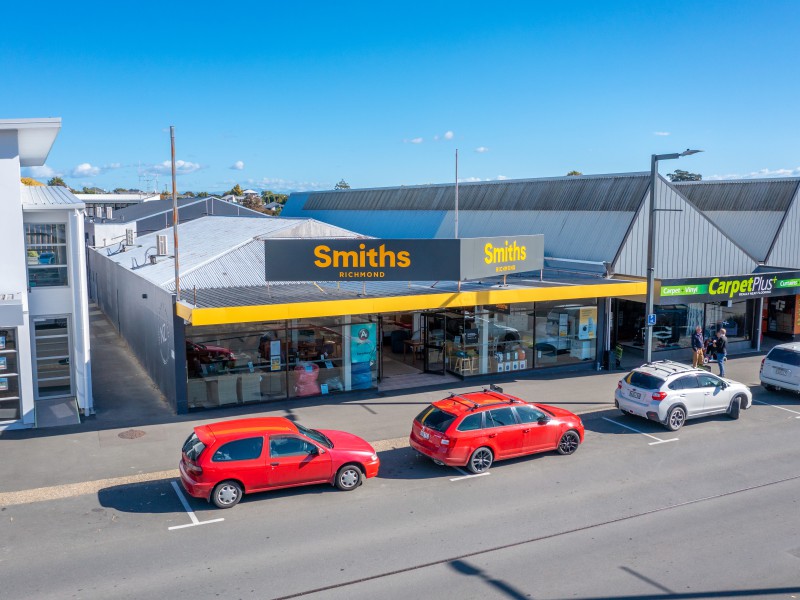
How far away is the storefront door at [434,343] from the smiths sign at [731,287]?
7.36 m

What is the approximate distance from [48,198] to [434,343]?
1203 cm

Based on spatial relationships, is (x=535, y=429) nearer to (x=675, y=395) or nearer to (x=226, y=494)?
(x=675, y=395)

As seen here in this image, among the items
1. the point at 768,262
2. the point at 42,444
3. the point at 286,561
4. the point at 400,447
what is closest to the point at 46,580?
the point at 286,561

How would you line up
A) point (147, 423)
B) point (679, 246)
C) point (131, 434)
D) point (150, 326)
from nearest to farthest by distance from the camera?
point (131, 434) → point (147, 423) → point (150, 326) → point (679, 246)

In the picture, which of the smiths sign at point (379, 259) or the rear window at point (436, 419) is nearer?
the rear window at point (436, 419)

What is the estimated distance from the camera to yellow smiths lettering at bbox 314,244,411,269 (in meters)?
18.9

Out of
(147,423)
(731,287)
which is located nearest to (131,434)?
(147,423)

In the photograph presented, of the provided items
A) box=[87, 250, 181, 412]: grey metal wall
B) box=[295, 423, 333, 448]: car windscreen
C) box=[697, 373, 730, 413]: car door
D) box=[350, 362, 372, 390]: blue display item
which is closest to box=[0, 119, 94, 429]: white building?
box=[87, 250, 181, 412]: grey metal wall

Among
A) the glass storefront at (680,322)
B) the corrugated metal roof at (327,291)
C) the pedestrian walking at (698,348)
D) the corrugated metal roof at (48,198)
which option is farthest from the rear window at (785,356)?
the corrugated metal roof at (48,198)

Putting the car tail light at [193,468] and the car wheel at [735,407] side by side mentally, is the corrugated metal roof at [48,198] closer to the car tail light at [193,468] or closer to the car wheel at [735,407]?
the car tail light at [193,468]

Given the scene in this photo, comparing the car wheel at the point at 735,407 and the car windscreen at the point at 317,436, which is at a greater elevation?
the car windscreen at the point at 317,436

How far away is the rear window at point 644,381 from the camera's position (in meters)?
17.3

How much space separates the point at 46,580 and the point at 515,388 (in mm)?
14291

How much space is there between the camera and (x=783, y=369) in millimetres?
20625
